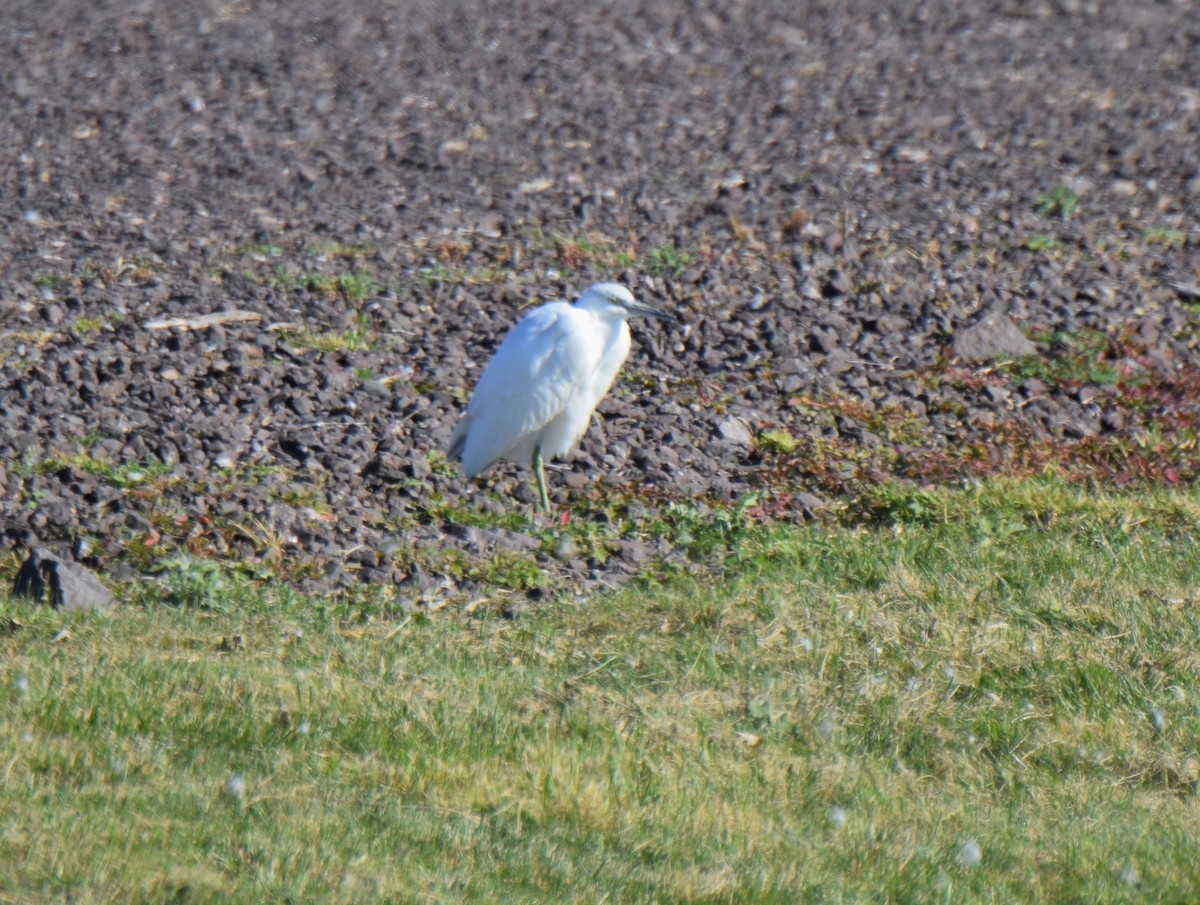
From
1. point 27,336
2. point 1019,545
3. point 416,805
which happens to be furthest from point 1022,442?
point 27,336

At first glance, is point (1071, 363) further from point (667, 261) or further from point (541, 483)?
point (541, 483)

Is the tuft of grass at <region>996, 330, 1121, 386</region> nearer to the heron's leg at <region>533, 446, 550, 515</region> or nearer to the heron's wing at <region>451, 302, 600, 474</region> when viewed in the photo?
the heron's wing at <region>451, 302, 600, 474</region>

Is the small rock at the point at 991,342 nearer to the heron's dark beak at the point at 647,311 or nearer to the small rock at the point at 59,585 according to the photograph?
the heron's dark beak at the point at 647,311

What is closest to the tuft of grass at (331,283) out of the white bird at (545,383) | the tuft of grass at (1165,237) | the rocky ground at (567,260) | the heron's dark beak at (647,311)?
the rocky ground at (567,260)

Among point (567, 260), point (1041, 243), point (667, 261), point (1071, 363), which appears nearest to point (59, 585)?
point (567, 260)

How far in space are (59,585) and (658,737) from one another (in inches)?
83.2

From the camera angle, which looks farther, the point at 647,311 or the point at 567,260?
the point at 567,260

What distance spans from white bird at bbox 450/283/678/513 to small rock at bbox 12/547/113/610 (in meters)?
1.64

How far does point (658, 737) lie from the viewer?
15.1ft

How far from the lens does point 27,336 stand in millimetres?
7621

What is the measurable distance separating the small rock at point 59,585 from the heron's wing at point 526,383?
5.39 feet

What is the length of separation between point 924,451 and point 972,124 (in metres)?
5.27

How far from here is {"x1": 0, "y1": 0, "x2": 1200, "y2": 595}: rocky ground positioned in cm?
648

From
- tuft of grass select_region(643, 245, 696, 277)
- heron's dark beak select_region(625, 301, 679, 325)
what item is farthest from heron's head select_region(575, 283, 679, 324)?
tuft of grass select_region(643, 245, 696, 277)
